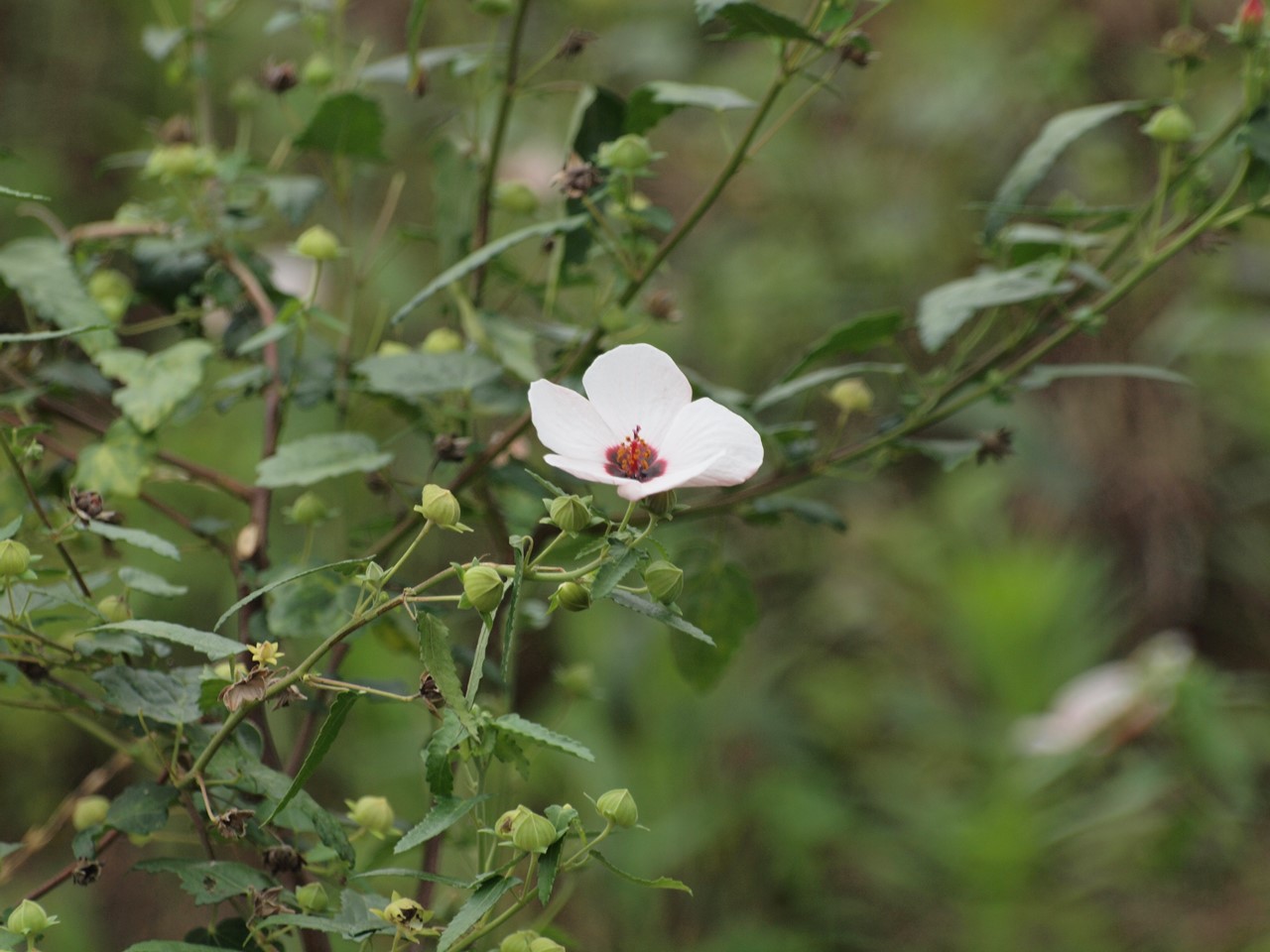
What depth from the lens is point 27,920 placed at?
376 millimetres

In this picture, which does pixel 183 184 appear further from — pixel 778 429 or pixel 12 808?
pixel 12 808

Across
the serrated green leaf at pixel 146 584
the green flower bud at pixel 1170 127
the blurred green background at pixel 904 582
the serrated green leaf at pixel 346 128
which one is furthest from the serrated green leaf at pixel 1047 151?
the blurred green background at pixel 904 582

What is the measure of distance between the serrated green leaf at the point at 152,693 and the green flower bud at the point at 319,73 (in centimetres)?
37

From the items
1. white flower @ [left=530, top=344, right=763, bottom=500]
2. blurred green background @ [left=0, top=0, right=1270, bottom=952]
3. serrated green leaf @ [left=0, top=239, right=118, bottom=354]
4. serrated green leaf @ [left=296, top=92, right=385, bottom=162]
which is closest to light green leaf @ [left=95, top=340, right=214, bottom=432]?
serrated green leaf @ [left=0, top=239, right=118, bottom=354]

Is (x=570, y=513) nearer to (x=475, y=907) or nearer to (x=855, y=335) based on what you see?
(x=475, y=907)

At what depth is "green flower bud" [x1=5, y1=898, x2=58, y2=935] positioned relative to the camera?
0.37 meters

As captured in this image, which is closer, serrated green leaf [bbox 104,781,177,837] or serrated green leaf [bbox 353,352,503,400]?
serrated green leaf [bbox 104,781,177,837]

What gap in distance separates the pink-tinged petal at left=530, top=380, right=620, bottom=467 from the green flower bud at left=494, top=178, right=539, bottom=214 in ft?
0.77

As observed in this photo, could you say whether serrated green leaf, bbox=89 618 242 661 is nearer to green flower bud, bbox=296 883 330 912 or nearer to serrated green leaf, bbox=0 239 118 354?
green flower bud, bbox=296 883 330 912

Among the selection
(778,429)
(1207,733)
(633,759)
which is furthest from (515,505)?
(1207,733)

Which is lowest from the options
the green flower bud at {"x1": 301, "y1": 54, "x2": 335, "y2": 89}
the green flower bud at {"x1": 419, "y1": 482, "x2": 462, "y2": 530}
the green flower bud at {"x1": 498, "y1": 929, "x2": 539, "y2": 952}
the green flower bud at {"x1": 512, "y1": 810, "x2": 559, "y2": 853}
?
the green flower bud at {"x1": 498, "y1": 929, "x2": 539, "y2": 952}

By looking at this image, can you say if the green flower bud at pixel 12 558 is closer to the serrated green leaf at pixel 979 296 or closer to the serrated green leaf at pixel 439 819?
the serrated green leaf at pixel 439 819

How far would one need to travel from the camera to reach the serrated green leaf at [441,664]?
38cm

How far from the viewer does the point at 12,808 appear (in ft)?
5.72
